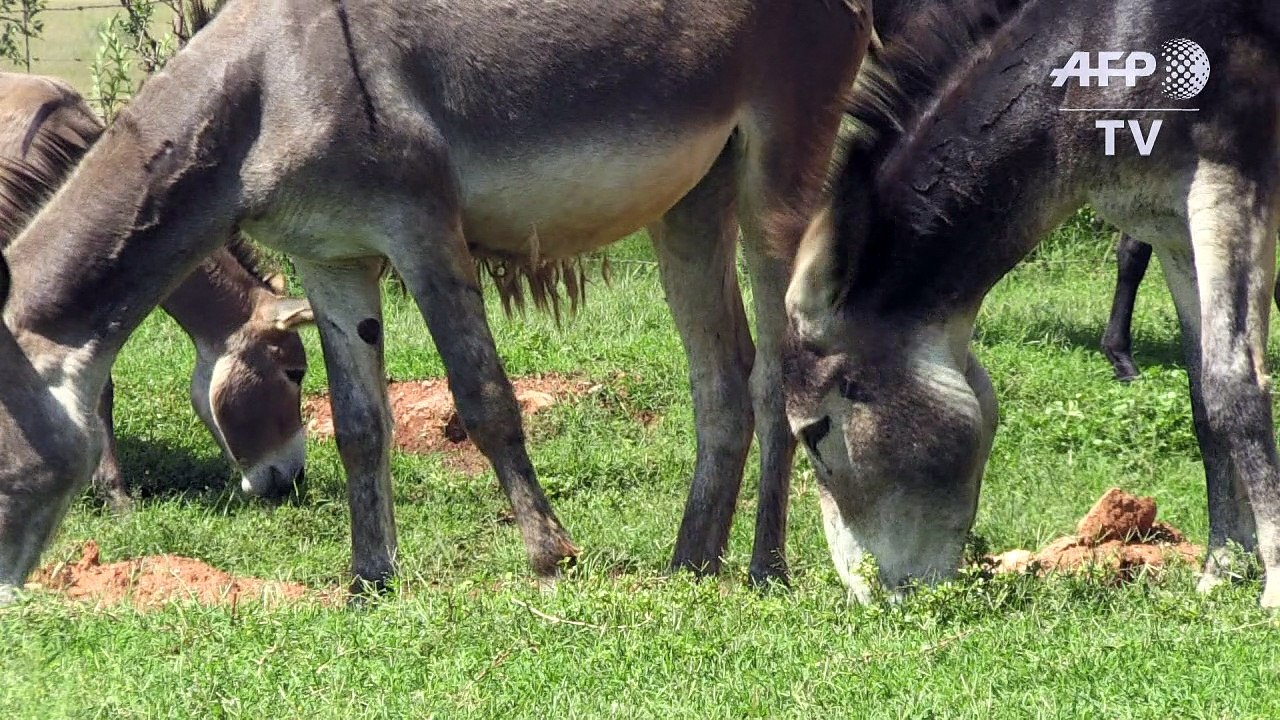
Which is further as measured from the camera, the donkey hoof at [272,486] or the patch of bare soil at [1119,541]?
the donkey hoof at [272,486]

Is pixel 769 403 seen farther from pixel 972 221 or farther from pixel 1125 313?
pixel 1125 313

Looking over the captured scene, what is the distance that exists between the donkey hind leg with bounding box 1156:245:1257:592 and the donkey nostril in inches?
48.1

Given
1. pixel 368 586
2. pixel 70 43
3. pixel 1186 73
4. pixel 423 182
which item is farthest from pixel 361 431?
pixel 70 43

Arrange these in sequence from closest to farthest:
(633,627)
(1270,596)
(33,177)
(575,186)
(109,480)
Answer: (633,627), (1270,596), (33,177), (575,186), (109,480)

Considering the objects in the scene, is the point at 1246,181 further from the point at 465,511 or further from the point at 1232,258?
the point at 465,511

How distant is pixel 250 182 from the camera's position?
6.06 metres

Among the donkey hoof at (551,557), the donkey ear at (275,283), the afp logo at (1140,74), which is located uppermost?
the afp logo at (1140,74)

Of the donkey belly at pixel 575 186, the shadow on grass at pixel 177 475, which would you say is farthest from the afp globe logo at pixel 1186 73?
the shadow on grass at pixel 177 475

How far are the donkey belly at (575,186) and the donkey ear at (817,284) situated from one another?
3.01 feet

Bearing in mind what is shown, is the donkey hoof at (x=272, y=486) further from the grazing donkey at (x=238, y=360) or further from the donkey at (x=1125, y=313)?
the donkey at (x=1125, y=313)

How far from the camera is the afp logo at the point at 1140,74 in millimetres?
5547

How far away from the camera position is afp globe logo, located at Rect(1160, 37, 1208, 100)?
554 cm

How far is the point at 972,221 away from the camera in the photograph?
5621 millimetres

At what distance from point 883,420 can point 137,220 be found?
8.45ft
